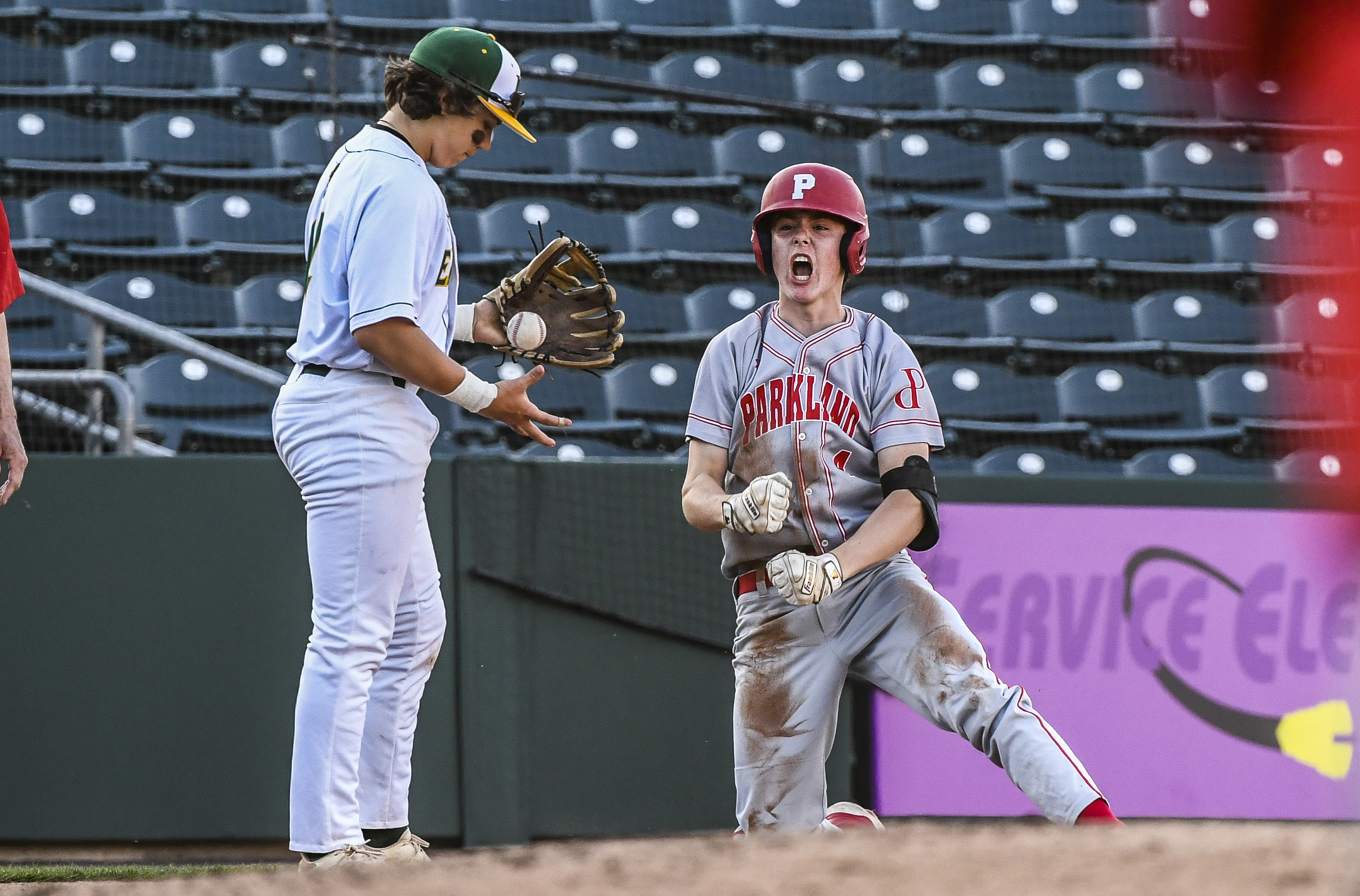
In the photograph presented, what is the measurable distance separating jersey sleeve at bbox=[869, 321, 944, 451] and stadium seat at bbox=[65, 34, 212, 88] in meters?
5.42

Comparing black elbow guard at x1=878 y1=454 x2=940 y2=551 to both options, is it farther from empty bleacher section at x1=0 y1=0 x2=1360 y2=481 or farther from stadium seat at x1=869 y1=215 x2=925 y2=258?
stadium seat at x1=869 y1=215 x2=925 y2=258

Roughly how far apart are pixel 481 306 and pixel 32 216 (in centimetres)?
386

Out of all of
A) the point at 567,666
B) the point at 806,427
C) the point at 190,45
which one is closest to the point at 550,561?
the point at 567,666

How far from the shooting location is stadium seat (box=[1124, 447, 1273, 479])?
691 centimetres

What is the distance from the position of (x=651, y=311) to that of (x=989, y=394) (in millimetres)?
1541

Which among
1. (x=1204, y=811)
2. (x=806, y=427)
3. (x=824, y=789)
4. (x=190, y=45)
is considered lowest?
(x=1204, y=811)

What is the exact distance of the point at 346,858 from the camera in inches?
125

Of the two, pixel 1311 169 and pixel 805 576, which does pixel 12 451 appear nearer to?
pixel 805 576

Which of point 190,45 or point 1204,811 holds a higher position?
point 190,45

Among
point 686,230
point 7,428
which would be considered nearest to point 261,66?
point 686,230

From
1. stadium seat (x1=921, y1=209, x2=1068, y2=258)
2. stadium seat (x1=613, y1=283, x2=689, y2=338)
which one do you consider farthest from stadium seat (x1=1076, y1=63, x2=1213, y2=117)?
stadium seat (x1=613, y1=283, x2=689, y2=338)

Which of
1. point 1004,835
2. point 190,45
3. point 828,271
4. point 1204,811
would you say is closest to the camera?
point 1004,835

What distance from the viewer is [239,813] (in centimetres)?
491

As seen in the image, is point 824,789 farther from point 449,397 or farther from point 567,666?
point 567,666
